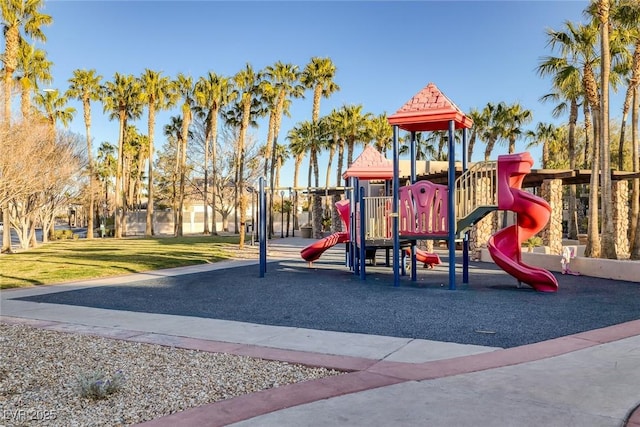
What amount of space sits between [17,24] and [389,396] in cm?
3020

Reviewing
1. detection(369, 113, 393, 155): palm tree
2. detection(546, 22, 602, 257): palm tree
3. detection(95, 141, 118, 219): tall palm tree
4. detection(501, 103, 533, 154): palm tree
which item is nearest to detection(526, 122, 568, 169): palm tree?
detection(501, 103, 533, 154): palm tree

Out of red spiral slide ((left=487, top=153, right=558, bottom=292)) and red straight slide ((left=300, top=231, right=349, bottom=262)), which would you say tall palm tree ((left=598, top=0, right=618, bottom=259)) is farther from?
red straight slide ((left=300, top=231, right=349, bottom=262))

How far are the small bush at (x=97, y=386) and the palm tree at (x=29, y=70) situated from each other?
2556cm

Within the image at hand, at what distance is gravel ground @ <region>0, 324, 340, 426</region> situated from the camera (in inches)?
169

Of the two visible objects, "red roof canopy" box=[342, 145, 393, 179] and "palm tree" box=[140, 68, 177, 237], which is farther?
"palm tree" box=[140, 68, 177, 237]

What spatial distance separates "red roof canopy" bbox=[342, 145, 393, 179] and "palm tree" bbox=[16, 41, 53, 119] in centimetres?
1812

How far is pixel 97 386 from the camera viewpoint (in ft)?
15.0

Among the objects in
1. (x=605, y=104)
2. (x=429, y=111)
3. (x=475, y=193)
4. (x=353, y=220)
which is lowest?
(x=353, y=220)

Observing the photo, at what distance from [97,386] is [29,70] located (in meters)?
30.8

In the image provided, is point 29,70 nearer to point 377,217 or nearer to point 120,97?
point 120,97

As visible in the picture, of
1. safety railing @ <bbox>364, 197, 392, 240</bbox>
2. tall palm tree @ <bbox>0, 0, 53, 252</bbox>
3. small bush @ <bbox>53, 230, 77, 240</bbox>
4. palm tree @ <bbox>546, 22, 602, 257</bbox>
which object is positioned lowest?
small bush @ <bbox>53, 230, 77, 240</bbox>

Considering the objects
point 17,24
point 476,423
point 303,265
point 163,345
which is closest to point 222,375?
point 163,345

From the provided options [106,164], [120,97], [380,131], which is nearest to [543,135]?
[380,131]

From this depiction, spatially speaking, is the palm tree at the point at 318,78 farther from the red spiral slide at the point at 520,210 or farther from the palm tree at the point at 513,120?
the red spiral slide at the point at 520,210
